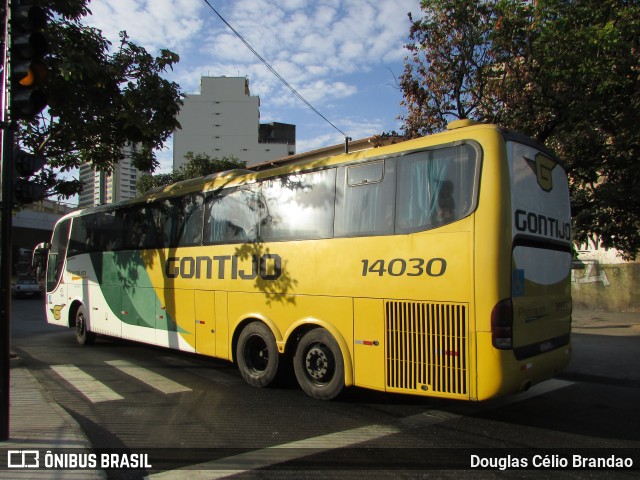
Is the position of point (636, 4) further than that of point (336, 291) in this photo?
Yes

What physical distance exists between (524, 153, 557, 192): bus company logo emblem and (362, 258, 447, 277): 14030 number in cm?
161

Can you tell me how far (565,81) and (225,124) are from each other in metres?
69.2

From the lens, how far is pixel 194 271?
8102 millimetres

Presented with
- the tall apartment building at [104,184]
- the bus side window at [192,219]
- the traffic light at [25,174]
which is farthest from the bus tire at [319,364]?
the tall apartment building at [104,184]

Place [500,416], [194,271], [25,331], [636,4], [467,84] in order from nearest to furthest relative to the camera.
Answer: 1. [500,416]
2. [194,271]
3. [636,4]
4. [467,84]
5. [25,331]

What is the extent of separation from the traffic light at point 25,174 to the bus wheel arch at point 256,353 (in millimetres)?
3349

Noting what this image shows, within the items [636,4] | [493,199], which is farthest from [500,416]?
[636,4]

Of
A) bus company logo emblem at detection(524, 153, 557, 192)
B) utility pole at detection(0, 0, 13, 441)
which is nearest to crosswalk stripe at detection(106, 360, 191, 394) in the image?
utility pole at detection(0, 0, 13, 441)

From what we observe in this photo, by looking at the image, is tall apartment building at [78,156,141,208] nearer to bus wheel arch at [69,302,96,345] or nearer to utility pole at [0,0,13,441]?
bus wheel arch at [69,302,96,345]

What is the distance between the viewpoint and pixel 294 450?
4.51 m

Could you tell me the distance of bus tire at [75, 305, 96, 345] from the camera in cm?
1134

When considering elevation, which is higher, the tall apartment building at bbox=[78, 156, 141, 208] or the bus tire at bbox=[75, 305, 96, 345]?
the tall apartment building at bbox=[78, 156, 141, 208]

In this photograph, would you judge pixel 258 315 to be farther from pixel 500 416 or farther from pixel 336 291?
pixel 500 416

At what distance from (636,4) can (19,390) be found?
496 inches
